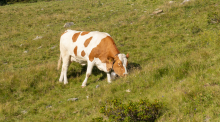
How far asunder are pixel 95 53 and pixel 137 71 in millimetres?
1989

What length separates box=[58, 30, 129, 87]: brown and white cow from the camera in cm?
832

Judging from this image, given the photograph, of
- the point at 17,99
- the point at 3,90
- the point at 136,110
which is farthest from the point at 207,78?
the point at 3,90

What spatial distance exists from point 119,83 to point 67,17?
684 inches

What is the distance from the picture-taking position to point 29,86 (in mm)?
8883

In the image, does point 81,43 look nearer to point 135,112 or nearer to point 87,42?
point 87,42

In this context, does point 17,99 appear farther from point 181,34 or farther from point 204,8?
point 204,8

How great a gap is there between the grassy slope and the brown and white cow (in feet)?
1.98

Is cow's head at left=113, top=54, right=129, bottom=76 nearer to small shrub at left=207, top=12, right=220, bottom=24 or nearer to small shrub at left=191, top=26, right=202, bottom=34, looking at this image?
small shrub at left=191, top=26, right=202, bottom=34

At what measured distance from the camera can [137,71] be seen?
823cm

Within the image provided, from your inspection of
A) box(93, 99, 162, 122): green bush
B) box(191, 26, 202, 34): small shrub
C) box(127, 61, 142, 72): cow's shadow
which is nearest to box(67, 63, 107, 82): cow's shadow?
box(127, 61, 142, 72): cow's shadow

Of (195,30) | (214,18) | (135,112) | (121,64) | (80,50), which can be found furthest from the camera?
(214,18)

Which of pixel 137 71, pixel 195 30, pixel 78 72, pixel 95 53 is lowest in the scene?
pixel 78 72

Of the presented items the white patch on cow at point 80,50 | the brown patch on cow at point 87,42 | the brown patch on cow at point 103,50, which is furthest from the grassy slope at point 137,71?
the brown patch on cow at point 87,42

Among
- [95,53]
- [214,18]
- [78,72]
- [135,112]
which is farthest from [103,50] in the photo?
[214,18]
